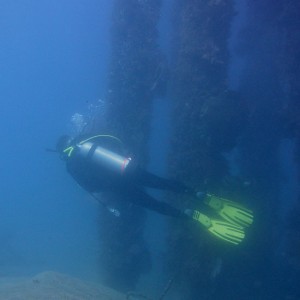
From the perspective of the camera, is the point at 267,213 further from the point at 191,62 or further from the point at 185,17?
the point at 185,17

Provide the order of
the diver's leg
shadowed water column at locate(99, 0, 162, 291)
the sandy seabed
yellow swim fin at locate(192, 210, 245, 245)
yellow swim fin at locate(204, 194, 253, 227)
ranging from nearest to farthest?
the sandy seabed, yellow swim fin at locate(192, 210, 245, 245), yellow swim fin at locate(204, 194, 253, 227), the diver's leg, shadowed water column at locate(99, 0, 162, 291)

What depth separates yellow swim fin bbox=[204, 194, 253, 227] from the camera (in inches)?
276

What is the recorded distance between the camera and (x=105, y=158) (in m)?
7.07

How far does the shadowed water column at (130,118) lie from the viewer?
11031mm

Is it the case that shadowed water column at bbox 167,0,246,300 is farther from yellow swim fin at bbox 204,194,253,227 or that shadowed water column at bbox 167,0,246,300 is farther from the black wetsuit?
the black wetsuit

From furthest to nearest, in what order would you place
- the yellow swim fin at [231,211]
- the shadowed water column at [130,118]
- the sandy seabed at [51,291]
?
the shadowed water column at [130,118] < the yellow swim fin at [231,211] < the sandy seabed at [51,291]

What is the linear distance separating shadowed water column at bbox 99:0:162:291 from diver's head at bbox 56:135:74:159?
3.23m

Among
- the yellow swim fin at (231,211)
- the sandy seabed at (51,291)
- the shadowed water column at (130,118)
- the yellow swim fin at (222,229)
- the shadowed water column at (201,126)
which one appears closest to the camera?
the sandy seabed at (51,291)

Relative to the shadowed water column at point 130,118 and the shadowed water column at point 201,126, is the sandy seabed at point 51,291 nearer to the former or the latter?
the shadowed water column at point 201,126

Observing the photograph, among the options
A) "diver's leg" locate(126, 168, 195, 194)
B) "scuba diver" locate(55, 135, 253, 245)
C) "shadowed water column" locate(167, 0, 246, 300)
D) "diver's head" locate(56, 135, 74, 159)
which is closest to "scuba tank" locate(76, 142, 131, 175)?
"scuba diver" locate(55, 135, 253, 245)

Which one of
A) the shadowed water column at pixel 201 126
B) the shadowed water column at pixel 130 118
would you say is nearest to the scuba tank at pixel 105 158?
the shadowed water column at pixel 201 126

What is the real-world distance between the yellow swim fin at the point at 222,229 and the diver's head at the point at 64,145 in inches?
114

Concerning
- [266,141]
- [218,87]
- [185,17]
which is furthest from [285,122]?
[185,17]

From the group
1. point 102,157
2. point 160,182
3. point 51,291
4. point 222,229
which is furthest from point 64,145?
point 222,229
